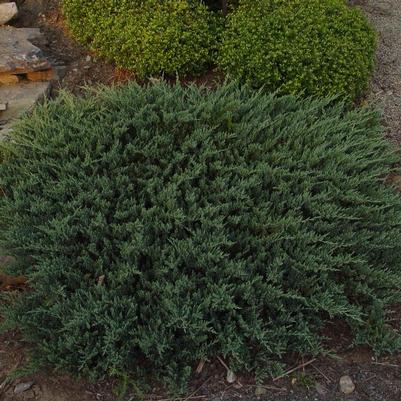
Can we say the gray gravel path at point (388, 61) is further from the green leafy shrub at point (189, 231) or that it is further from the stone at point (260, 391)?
the stone at point (260, 391)

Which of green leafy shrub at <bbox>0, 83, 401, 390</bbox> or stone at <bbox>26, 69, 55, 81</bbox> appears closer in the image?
green leafy shrub at <bbox>0, 83, 401, 390</bbox>

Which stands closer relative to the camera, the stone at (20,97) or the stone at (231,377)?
the stone at (231,377)

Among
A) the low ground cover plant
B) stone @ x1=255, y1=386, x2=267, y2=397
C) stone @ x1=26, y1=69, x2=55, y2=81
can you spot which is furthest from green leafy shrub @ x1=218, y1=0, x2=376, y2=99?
stone @ x1=255, y1=386, x2=267, y2=397

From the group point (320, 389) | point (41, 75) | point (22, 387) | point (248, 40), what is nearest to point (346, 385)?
point (320, 389)

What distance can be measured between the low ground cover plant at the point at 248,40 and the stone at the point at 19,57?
1.36 feet

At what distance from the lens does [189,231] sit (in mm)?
3170

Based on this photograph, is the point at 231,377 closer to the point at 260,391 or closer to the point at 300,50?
the point at 260,391

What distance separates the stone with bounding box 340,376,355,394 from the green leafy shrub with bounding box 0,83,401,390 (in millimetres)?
223

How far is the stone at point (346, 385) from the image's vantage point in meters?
2.97

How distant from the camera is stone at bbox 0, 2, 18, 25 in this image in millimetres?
4906

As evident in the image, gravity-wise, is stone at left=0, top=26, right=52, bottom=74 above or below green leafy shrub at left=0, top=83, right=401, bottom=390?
above

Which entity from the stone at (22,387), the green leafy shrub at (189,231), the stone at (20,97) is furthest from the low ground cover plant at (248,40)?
the stone at (22,387)

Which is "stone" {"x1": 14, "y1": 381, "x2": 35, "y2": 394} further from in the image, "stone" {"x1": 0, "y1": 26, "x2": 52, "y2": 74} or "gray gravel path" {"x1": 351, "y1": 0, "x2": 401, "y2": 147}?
"gray gravel path" {"x1": 351, "y1": 0, "x2": 401, "y2": 147}

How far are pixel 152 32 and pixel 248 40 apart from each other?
66 cm
